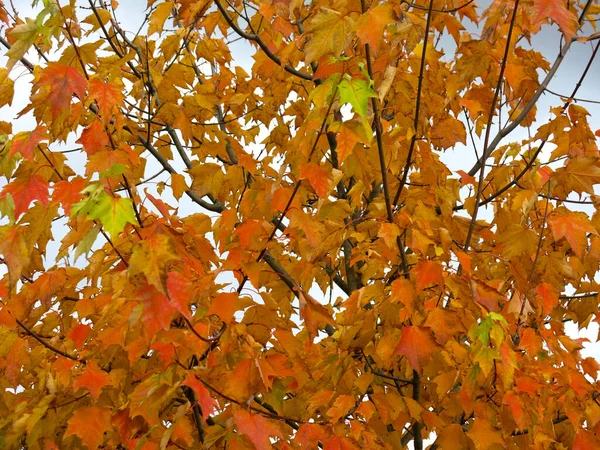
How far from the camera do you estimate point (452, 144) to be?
12.2 feet

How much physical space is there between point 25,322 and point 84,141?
4.31 ft

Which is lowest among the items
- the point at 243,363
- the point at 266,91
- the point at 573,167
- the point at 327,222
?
the point at 243,363

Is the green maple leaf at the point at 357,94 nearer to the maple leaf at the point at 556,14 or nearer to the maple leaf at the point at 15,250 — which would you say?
the maple leaf at the point at 556,14

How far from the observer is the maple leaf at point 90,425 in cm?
288

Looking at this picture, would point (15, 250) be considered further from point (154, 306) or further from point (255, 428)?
point (255, 428)

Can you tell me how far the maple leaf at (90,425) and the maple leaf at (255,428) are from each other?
0.93m

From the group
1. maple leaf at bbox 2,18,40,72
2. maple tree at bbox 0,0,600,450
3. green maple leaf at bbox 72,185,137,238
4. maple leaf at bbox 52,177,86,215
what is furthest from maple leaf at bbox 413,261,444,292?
maple leaf at bbox 2,18,40,72

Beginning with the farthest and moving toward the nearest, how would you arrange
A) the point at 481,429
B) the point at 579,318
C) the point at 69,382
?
the point at 579,318 < the point at 69,382 < the point at 481,429

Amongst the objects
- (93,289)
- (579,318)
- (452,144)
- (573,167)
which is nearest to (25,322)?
(93,289)

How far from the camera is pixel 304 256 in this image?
301 centimetres

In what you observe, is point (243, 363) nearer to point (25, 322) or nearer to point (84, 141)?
point (84, 141)

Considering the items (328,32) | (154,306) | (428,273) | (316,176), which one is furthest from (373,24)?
(154,306)

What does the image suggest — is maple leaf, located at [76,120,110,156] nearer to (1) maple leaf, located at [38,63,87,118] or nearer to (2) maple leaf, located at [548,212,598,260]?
(1) maple leaf, located at [38,63,87,118]

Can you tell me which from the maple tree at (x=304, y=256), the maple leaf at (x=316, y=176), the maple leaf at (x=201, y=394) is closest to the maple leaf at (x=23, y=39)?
the maple tree at (x=304, y=256)
